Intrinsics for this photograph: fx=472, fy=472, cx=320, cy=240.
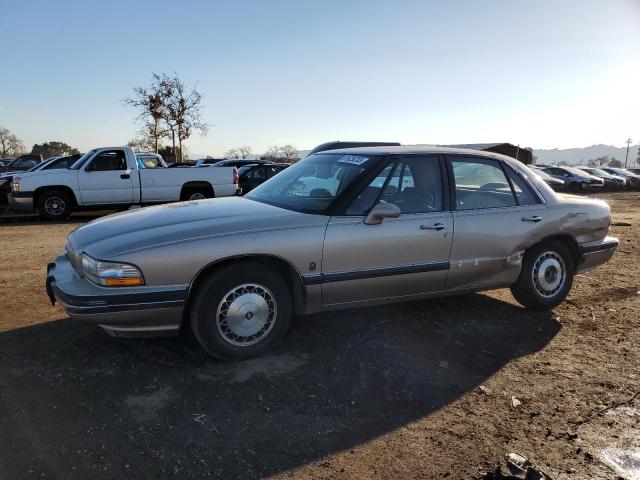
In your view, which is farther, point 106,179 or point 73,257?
point 106,179

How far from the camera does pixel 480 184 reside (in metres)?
4.39

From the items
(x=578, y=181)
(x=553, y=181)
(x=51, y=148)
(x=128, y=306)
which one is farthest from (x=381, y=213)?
(x=51, y=148)

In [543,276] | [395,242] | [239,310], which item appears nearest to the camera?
[239,310]

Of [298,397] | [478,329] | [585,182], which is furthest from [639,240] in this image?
[585,182]

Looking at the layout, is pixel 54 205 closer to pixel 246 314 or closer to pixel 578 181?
pixel 246 314

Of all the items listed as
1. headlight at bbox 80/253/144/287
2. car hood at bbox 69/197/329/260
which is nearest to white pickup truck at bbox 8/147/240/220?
car hood at bbox 69/197/329/260

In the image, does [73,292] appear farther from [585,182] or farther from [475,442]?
[585,182]

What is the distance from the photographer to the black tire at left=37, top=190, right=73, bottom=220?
37.2 ft

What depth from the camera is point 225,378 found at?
129 inches

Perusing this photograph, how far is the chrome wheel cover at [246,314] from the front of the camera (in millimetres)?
3410

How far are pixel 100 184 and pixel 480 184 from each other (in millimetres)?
9983

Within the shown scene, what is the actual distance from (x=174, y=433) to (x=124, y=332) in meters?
0.88

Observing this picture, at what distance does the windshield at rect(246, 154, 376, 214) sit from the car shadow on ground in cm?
113

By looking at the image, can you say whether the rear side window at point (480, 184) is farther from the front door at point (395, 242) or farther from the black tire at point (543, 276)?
the black tire at point (543, 276)
